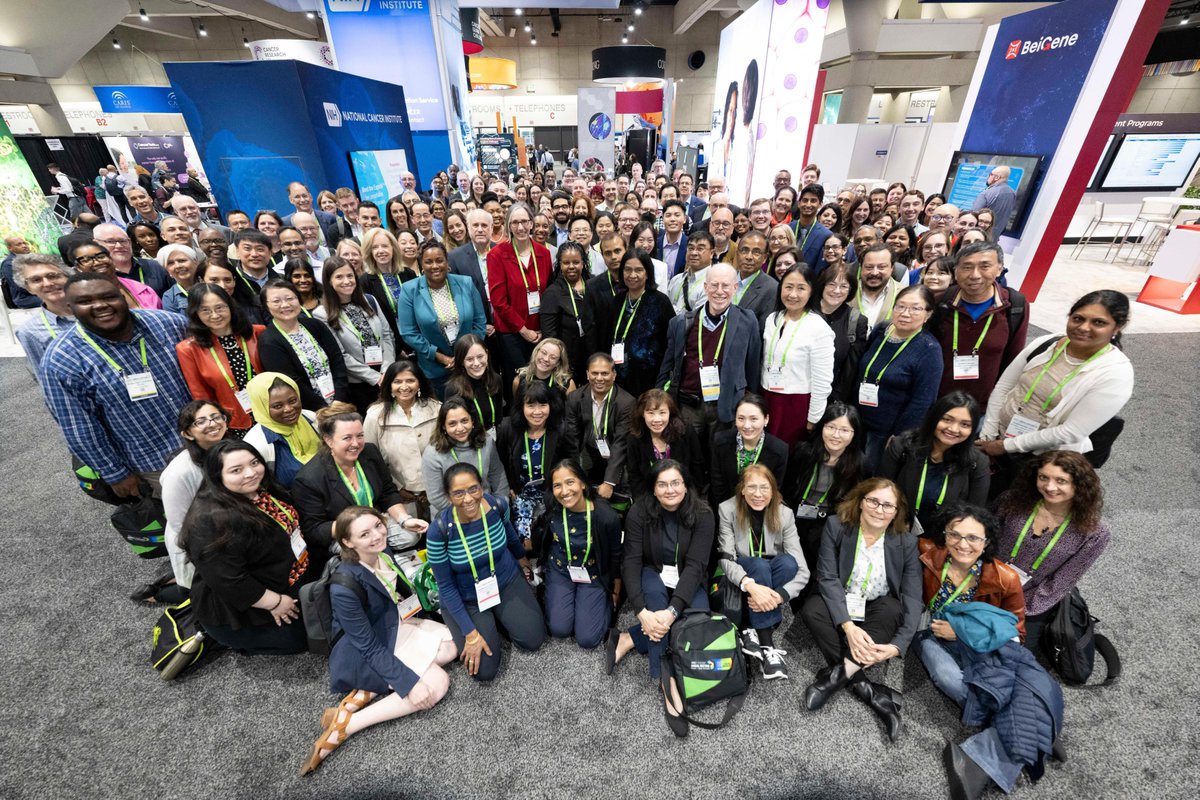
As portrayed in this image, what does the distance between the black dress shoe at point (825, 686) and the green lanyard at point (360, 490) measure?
7.87 ft

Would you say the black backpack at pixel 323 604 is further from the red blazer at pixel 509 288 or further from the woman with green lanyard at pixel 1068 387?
the woman with green lanyard at pixel 1068 387

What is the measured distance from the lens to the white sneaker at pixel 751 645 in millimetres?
2391

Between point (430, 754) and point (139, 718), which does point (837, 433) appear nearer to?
point (430, 754)

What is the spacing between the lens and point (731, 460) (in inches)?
109

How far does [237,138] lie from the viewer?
5.90 m

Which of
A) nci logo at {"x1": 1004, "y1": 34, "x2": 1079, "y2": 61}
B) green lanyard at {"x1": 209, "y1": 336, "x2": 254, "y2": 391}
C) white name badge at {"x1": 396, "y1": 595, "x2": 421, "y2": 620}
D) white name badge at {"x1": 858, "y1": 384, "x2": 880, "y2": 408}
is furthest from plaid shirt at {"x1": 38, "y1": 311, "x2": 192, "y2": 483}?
nci logo at {"x1": 1004, "y1": 34, "x2": 1079, "y2": 61}

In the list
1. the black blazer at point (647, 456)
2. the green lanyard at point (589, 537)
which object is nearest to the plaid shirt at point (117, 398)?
the green lanyard at point (589, 537)

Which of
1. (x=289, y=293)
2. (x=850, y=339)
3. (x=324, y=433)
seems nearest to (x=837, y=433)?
(x=850, y=339)

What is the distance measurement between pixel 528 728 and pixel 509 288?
2917 mm

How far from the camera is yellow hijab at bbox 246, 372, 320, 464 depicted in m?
2.42

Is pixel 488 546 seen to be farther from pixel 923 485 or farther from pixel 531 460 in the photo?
pixel 923 485

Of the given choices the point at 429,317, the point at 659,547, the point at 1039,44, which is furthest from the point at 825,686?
the point at 1039,44

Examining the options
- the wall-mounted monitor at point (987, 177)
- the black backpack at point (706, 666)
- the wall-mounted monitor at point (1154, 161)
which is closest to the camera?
the black backpack at point (706, 666)

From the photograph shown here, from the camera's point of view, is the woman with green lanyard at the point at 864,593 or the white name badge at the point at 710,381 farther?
the white name badge at the point at 710,381
